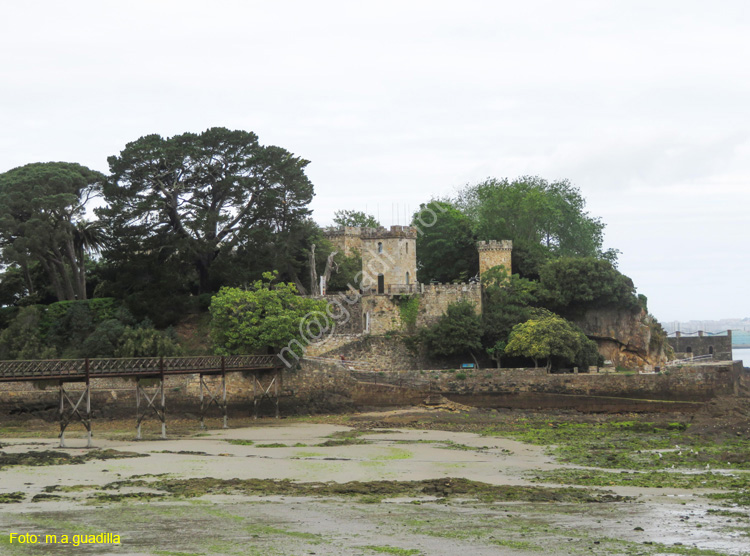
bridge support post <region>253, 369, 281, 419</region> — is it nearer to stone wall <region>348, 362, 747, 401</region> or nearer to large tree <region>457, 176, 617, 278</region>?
stone wall <region>348, 362, 747, 401</region>

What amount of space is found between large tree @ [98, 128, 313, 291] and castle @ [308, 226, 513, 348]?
15.3ft

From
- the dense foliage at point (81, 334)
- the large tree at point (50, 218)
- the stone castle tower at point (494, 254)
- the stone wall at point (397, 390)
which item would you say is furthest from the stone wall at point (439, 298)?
the large tree at point (50, 218)

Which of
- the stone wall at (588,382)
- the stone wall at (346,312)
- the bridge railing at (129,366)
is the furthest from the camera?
the stone wall at (346,312)

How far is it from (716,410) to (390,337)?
16.2 m

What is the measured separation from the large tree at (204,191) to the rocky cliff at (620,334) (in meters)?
16.2

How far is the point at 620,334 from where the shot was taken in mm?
47219

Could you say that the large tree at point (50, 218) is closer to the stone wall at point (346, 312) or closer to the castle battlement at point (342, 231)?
the stone wall at point (346, 312)

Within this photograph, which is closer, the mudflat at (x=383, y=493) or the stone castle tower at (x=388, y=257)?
the mudflat at (x=383, y=493)

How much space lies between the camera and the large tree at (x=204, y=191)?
4638cm

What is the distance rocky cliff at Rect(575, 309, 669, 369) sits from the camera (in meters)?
47.2

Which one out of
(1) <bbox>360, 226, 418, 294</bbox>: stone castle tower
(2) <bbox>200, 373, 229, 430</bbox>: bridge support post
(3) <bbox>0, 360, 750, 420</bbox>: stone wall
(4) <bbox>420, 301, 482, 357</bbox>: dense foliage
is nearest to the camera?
(2) <bbox>200, 373, 229, 430</bbox>: bridge support post

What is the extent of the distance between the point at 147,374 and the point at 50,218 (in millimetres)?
16458

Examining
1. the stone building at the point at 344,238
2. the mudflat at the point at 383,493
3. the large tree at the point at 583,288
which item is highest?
the stone building at the point at 344,238

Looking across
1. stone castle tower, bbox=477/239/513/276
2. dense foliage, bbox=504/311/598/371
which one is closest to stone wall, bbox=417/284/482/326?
stone castle tower, bbox=477/239/513/276
